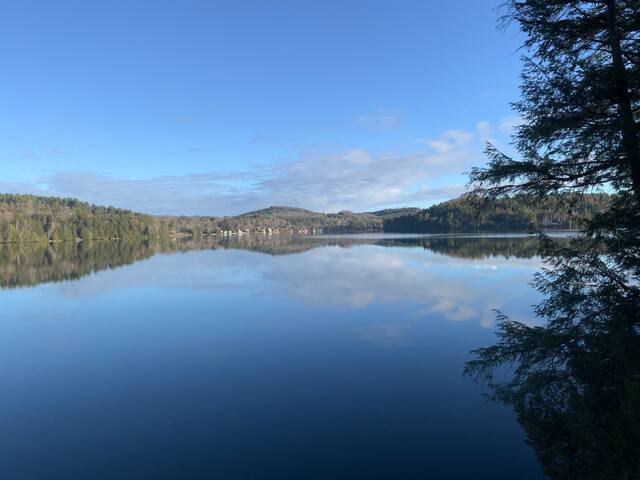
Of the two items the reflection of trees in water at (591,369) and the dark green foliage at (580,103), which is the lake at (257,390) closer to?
the reflection of trees in water at (591,369)

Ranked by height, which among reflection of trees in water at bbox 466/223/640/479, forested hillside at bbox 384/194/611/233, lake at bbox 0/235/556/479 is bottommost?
lake at bbox 0/235/556/479

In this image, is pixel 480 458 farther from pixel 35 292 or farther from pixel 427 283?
pixel 35 292

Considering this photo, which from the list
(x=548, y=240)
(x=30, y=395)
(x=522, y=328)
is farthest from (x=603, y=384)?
(x=30, y=395)

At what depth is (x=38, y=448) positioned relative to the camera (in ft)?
25.8

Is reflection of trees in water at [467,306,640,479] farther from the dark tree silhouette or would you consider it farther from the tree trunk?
the tree trunk

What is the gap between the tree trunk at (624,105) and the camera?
5.55 metres

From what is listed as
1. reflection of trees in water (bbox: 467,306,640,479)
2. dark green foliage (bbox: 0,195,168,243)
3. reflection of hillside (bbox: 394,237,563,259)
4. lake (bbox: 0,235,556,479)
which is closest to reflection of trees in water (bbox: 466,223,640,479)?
reflection of trees in water (bbox: 467,306,640,479)

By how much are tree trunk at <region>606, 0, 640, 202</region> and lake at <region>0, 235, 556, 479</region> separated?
5.41m

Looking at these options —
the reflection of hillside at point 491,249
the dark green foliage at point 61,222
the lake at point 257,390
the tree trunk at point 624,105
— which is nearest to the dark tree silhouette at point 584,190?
the tree trunk at point 624,105

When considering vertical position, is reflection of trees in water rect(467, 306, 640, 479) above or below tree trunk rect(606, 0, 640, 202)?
below

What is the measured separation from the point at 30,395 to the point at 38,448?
10.9ft

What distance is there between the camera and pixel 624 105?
19.3 ft

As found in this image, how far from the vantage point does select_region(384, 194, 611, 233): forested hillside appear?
23.4ft

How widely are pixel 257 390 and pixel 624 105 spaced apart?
9.81 meters
